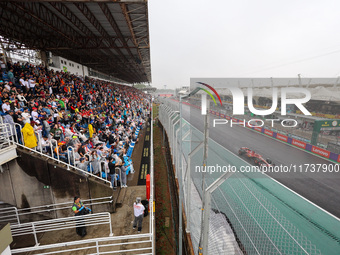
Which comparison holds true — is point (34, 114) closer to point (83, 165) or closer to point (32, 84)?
point (83, 165)

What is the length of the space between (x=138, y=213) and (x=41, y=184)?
3.60 metres

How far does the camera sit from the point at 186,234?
4.93 meters

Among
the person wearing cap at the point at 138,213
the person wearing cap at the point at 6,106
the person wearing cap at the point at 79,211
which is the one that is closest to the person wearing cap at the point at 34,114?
the person wearing cap at the point at 6,106

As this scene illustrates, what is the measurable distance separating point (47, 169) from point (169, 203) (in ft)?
15.9

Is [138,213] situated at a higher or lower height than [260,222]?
higher

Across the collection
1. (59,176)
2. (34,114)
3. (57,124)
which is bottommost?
(59,176)

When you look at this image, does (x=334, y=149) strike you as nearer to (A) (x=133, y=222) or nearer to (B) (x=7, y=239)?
(A) (x=133, y=222)

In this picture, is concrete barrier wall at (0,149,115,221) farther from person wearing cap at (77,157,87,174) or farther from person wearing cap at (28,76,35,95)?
person wearing cap at (28,76,35,95)

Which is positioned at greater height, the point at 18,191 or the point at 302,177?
the point at 18,191

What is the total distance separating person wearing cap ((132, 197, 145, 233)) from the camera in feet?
17.6

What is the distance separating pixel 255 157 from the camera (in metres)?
11.4

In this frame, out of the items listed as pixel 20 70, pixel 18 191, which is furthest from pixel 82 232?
pixel 20 70

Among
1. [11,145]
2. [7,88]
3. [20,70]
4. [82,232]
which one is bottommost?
[82,232]

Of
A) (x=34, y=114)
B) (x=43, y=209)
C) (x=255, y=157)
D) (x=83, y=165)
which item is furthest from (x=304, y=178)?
(x=34, y=114)
